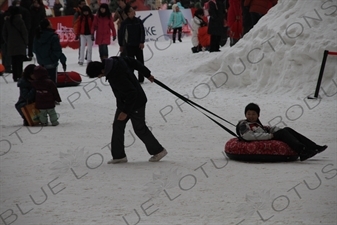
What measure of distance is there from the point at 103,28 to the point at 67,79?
12.9 feet

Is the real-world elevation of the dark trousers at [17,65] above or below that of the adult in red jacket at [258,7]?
below

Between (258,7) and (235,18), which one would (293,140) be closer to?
(258,7)

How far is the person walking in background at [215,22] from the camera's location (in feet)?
68.7

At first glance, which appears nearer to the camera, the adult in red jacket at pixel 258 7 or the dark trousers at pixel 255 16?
the adult in red jacket at pixel 258 7

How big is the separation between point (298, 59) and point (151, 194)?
8.01m

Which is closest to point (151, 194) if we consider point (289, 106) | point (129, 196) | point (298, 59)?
point (129, 196)

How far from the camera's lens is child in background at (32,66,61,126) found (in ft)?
39.0

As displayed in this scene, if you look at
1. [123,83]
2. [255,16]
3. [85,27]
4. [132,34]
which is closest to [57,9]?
[85,27]

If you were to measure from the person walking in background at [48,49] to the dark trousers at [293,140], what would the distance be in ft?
21.7

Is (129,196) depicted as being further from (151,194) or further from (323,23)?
(323,23)

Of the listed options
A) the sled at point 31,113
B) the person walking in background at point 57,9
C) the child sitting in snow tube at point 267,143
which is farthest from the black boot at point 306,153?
the person walking in background at point 57,9

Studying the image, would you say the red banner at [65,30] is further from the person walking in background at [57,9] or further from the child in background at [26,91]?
the child in background at [26,91]

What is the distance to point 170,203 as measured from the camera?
6875 millimetres

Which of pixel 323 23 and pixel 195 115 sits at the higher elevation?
pixel 323 23
